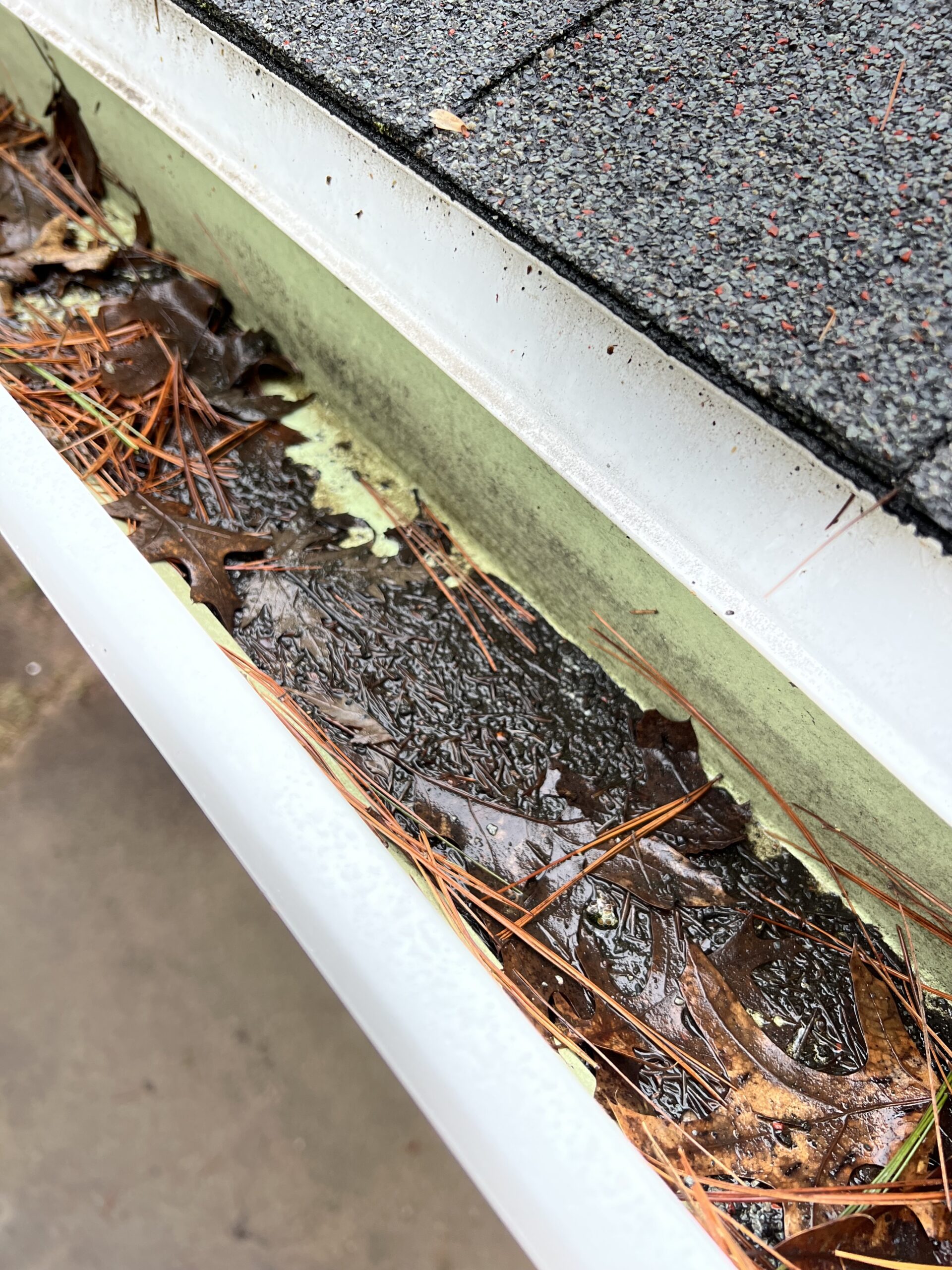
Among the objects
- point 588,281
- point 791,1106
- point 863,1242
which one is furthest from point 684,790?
point 588,281

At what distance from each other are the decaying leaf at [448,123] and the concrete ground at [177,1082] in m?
1.44

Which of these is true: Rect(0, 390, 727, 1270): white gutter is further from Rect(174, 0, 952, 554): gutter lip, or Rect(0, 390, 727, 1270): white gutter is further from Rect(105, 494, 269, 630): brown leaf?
Rect(174, 0, 952, 554): gutter lip

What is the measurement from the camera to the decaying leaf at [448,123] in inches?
35.2

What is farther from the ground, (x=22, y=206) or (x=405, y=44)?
(x=405, y=44)

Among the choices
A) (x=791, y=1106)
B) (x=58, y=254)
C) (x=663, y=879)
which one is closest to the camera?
(x=791, y=1106)

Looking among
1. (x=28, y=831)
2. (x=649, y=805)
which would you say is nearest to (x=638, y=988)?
(x=649, y=805)

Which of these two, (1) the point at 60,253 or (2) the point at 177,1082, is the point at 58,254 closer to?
(1) the point at 60,253

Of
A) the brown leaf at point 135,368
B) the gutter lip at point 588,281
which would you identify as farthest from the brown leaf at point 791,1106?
the brown leaf at point 135,368

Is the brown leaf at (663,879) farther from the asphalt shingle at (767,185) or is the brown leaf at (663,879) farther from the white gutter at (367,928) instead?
the asphalt shingle at (767,185)

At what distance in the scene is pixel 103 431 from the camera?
150cm

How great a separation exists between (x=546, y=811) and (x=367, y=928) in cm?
49

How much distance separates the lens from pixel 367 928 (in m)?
0.77

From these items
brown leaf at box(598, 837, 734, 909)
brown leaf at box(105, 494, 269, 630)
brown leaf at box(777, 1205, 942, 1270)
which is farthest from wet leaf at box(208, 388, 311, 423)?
brown leaf at box(777, 1205, 942, 1270)

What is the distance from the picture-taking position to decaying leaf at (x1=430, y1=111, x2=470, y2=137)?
0.89m
